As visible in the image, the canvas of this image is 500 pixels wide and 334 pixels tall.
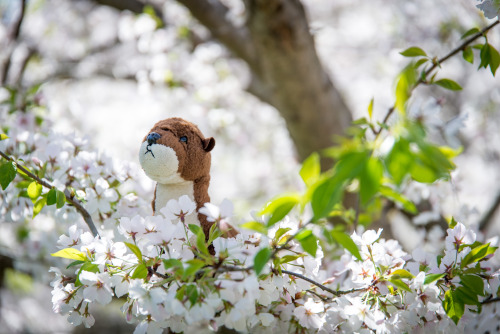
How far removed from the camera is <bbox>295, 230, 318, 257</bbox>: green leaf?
594mm

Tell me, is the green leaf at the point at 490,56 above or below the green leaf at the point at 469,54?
above

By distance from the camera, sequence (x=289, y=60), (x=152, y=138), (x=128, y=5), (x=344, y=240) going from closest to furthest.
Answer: (x=344, y=240)
(x=152, y=138)
(x=289, y=60)
(x=128, y=5)

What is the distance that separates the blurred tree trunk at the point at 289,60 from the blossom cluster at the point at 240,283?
37.6 inches

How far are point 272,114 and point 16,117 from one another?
220 centimetres

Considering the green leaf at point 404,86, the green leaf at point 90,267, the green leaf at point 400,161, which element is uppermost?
the green leaf at point 404,86

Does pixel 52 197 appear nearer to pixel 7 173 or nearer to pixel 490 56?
pixel 7 173

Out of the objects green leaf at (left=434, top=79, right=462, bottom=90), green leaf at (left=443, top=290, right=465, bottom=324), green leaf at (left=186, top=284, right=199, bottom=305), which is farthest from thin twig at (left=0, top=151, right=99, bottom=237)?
green leaf at (left=434, top=79, right=462, bottom=90)

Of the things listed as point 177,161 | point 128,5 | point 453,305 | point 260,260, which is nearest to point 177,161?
point 177,161

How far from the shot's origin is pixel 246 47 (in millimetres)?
2039

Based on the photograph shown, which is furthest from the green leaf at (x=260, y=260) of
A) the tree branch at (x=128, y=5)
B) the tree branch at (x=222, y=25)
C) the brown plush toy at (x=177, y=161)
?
the tree branch at (x=128, y=5)

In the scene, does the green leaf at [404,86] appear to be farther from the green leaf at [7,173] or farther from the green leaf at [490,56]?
the green leaf at [7,173]

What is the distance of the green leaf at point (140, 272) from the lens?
0.67 meters

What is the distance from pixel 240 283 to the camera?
0.62 m

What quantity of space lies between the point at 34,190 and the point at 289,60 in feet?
3.57
